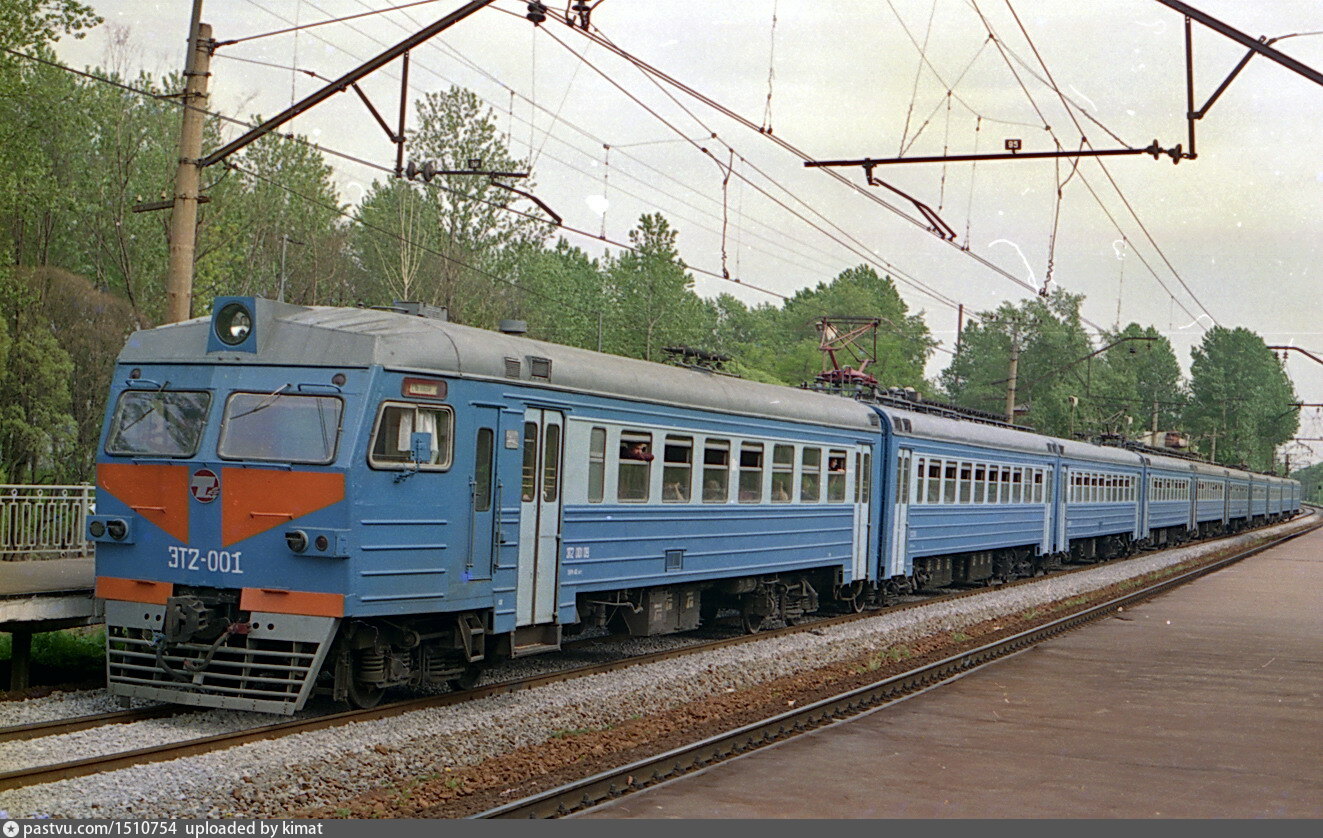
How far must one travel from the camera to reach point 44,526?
17734 millimetres

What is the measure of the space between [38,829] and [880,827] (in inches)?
179

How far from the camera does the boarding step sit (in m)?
12.5

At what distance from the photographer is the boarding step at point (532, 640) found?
491 inches

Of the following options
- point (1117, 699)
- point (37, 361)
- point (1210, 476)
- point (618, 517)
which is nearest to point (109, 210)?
point (37, 361)

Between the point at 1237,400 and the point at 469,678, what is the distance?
109 meters

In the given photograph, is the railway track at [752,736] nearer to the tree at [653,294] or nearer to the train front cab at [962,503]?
the train front cab at [962,503]

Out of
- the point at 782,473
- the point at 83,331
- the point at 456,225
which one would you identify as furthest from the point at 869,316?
the point at 782,473

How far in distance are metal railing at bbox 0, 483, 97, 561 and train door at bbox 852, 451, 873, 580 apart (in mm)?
10528

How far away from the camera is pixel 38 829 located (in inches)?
288

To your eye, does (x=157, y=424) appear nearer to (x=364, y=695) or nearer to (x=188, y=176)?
(x=364, y=695)

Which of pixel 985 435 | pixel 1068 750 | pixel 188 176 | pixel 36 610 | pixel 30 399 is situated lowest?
pixel 1068 750

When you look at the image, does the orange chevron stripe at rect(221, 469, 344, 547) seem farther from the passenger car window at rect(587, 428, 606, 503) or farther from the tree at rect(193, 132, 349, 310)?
the tree at rect(193, 132, 349, 310)

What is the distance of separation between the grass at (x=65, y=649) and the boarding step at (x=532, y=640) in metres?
3.92

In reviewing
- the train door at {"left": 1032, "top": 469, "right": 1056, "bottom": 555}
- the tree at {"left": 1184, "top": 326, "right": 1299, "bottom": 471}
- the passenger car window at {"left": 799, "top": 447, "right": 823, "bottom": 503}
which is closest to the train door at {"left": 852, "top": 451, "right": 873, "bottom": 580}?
the passenger car window at {"left": 799, "top": 447, "right": 823, "bottom": 503}
